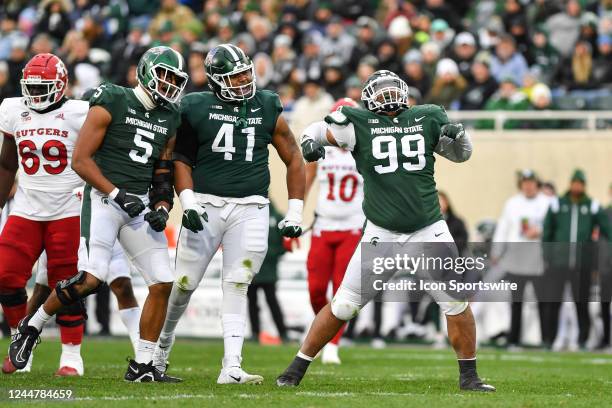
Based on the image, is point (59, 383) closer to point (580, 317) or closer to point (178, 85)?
point (178, 85)

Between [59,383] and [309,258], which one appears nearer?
[59,383]

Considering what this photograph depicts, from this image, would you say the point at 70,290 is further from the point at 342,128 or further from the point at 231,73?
the point at 342,128

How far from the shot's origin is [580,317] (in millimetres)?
14852

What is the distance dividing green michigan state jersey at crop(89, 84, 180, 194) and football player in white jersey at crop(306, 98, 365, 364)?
3.16m

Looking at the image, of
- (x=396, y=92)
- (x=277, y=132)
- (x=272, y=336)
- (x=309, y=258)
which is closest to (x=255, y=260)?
(x=277, y=132)

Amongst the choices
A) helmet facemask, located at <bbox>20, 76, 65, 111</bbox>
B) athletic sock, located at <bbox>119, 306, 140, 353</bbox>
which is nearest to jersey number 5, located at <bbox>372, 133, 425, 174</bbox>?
helmet facemask, located at <bbox>20, 76, 65, 111</bbox>

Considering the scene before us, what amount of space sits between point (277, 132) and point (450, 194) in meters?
9.70

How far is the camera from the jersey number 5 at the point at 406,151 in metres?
8.27

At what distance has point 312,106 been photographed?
683 inches

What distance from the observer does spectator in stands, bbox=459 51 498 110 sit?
1795cm

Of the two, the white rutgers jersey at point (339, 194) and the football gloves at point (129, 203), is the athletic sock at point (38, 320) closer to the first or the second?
the football gloves at point (129, 203)

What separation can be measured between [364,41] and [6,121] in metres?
10.8

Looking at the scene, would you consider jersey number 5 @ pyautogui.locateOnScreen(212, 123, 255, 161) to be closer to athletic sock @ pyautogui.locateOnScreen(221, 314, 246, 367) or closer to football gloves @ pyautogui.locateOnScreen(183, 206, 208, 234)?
football gloves @ pyautogui.locateOnScreen(183, 206, 208, 234)

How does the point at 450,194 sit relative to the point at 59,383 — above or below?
above
